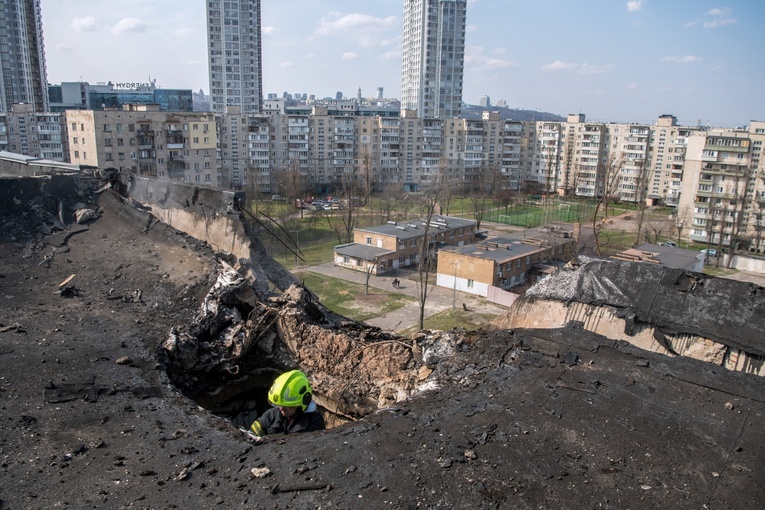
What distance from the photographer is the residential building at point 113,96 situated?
81500 mm

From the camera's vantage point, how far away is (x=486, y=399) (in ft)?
20.3

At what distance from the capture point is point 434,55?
301 feet

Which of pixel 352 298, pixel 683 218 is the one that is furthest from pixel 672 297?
pixel 683 218

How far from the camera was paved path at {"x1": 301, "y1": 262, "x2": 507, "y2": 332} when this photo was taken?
29281mm

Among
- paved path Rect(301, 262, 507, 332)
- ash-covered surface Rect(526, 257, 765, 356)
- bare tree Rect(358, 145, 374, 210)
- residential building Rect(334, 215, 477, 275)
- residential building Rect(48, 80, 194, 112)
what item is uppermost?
residential building Rect(48, 80, 194, 112)

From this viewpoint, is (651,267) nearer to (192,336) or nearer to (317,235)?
(192,336)

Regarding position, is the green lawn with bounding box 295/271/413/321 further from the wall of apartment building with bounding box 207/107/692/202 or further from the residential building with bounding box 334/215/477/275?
the wall of apartment building with bounding box 207/107/692/202

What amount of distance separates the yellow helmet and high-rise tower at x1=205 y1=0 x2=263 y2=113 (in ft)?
256

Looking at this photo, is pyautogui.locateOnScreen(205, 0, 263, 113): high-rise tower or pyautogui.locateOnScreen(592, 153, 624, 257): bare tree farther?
pyautogui.locateOnScreen(205, 0, 263, 113): high-rise tower

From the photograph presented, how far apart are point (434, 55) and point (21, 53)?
56470 mm

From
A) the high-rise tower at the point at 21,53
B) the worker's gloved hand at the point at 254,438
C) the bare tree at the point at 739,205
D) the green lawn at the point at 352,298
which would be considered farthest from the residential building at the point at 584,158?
the worker's gloved hand at the point at 254,438

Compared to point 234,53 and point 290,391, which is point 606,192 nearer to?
point 290,391

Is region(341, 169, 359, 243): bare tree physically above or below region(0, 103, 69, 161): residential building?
below

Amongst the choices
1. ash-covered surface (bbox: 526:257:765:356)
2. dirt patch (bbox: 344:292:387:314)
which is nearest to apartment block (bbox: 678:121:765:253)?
dirt patch (bbox: 344:292:387:314)
